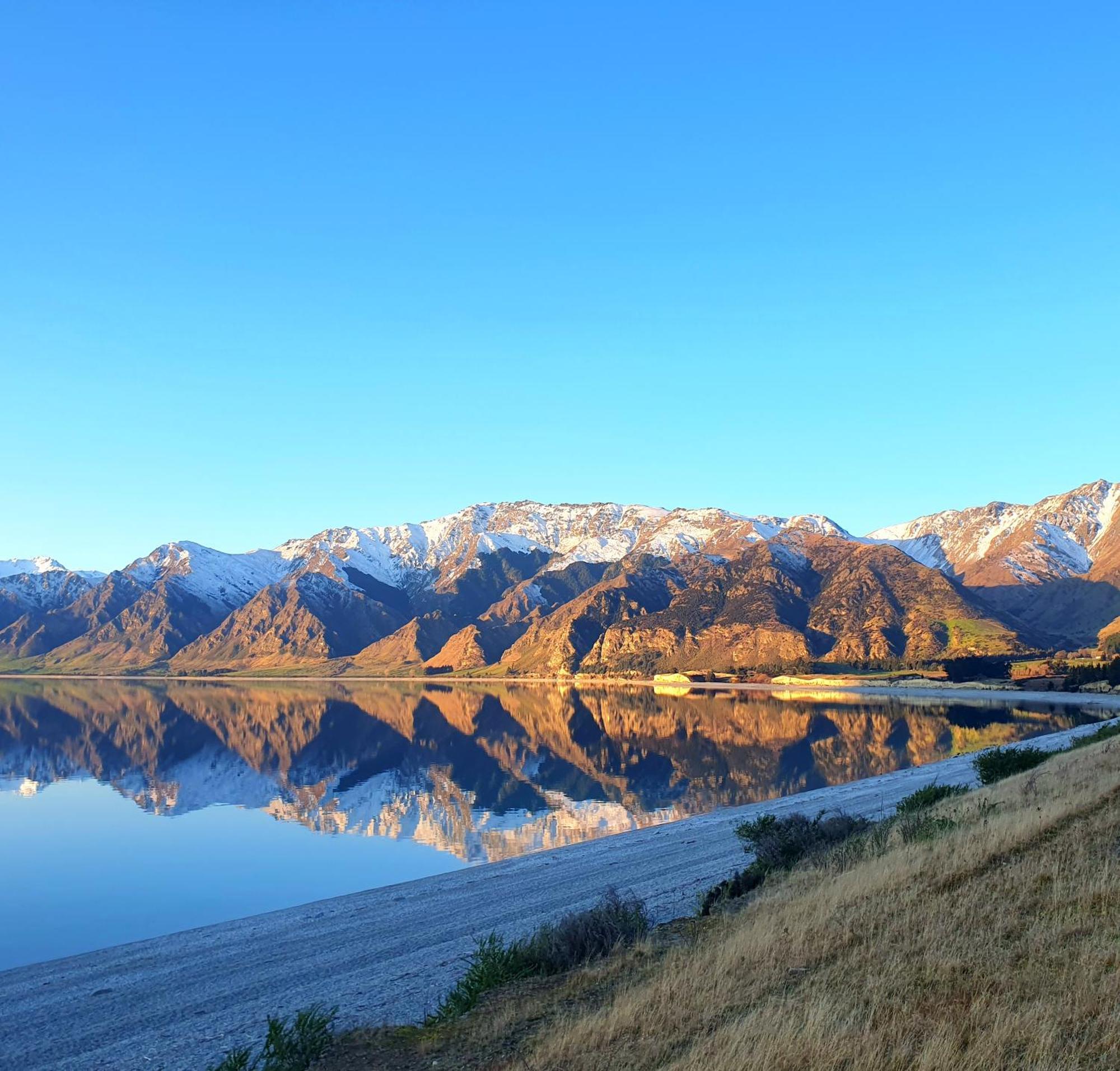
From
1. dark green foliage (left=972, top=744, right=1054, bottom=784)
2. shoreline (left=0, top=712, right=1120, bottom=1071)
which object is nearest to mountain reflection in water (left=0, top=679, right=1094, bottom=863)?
shoreline (left=0, top=712, right=1120, bottom=1071)

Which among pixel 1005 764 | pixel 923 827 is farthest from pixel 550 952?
pixel 1005 764

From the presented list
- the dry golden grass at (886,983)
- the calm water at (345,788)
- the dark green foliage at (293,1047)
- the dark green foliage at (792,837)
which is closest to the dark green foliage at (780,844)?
the dark green foliage at (792,837)

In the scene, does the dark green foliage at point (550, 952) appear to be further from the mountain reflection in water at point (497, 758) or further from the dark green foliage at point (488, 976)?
the mountain reflection in water at point (497, 758)

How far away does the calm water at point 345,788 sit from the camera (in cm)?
4028

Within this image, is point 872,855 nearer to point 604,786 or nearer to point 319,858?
point 319,858

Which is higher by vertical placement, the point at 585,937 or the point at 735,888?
the point at 585,937

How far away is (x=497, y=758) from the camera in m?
95.8

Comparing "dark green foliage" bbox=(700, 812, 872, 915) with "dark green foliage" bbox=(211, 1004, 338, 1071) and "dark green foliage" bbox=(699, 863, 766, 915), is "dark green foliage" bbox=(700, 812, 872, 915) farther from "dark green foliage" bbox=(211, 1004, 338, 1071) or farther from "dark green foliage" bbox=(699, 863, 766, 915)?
"dark green foliage" bbox=(211, 1004, 338, 1071)

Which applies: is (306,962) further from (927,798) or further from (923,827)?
(927,798)

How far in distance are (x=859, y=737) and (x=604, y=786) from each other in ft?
141

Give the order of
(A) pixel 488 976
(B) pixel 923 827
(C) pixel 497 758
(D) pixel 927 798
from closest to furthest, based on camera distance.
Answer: (A) pixel 488 976
(B) pixel 923 827
(D) pixel 927 798
(C) pixel 497 758

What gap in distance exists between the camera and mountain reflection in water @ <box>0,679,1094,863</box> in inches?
2367

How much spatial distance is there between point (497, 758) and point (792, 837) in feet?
239

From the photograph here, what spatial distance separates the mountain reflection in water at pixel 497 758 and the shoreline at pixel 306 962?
12.1 meters
